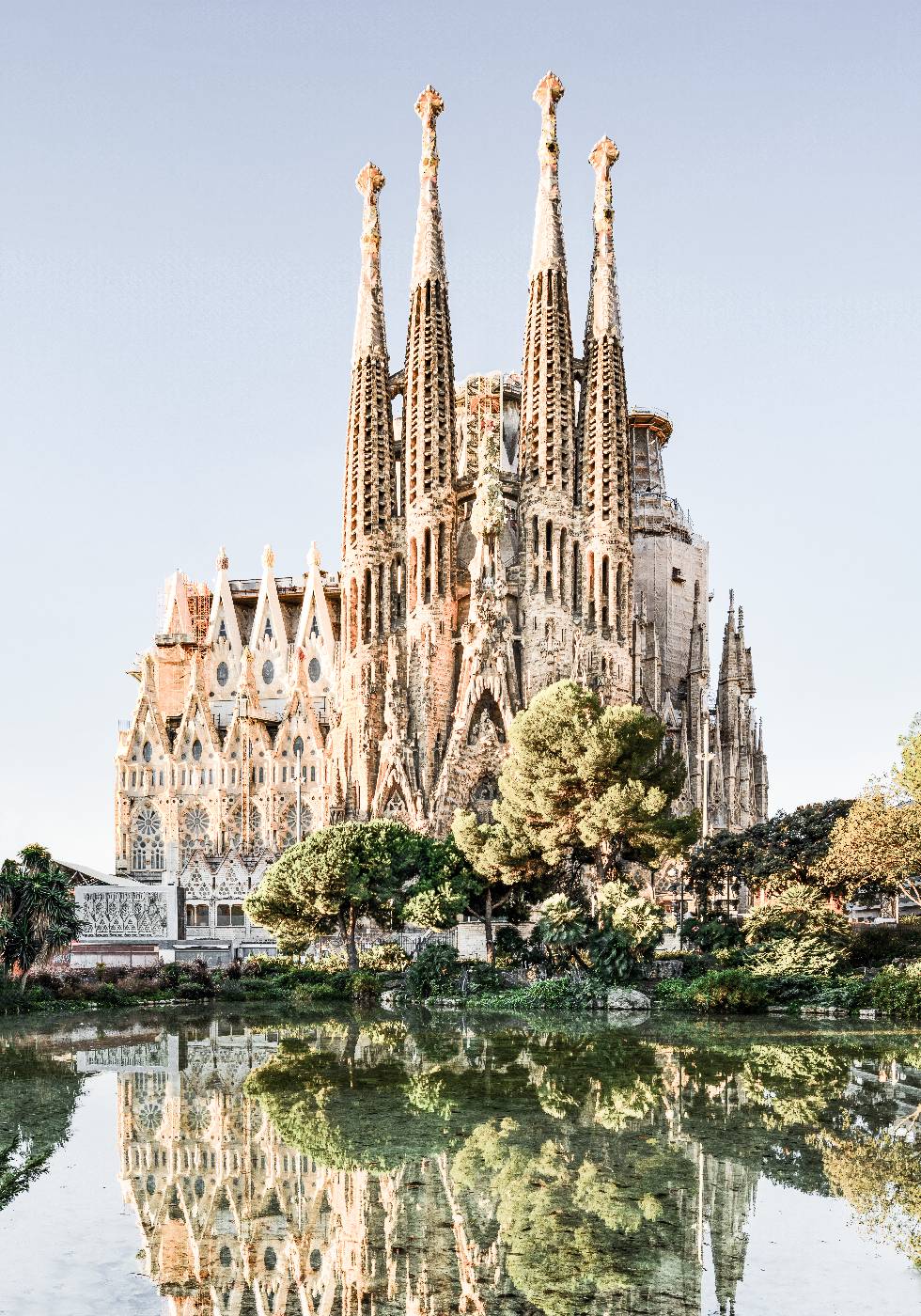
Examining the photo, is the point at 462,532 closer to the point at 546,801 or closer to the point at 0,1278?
the point at 546,801

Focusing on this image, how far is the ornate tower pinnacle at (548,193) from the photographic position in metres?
52.5

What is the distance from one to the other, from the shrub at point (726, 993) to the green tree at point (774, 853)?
4.35m

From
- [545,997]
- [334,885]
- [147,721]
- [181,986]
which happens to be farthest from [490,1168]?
[147,721]

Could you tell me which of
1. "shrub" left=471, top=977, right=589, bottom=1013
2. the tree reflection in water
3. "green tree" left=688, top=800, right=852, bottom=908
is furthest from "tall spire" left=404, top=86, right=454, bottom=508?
the tree reflection in water

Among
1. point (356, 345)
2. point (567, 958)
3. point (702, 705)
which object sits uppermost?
point (356, 345)

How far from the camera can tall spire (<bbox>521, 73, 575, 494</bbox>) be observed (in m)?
50.8

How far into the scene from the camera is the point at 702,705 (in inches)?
2272

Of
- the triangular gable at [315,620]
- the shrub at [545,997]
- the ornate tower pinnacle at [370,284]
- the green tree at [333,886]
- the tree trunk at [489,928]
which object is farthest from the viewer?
the triangular gable at [315,620]

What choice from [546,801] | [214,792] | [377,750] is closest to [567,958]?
[546,801]

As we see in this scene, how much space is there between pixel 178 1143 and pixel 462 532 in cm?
4392

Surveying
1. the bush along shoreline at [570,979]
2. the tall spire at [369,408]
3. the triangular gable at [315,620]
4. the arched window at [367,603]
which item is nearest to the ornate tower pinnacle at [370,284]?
the tall spire at [369,408]

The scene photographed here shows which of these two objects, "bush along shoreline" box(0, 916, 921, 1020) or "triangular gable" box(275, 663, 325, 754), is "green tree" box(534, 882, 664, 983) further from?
"triangular gable" box(275, 663, 325, 754)

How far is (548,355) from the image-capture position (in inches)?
2012

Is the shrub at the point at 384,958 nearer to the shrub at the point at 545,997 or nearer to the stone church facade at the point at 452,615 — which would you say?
the shrub at the point at 545,997
